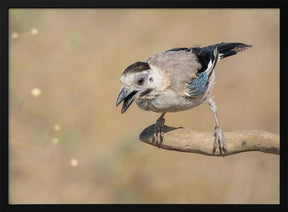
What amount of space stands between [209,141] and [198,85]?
33 centimetres

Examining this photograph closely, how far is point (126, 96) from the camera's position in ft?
7.77

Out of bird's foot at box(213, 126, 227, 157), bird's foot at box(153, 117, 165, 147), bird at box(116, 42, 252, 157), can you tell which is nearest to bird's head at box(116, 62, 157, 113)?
bird at box(116, 42, 252, 157)

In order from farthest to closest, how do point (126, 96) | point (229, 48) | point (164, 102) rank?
point (229, 48) → point (164, 102) → point (126, 96)

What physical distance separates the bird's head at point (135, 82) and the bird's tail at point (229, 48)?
1.84ft

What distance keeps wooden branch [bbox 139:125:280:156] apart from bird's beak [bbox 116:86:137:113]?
0.38 metres

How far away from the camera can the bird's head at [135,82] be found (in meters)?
2.36

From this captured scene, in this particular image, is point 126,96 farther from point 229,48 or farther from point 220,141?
point 229,48

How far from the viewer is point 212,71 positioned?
280cm

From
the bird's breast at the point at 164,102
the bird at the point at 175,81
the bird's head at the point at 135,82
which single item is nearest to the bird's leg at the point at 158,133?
the bird at the point at 175,81

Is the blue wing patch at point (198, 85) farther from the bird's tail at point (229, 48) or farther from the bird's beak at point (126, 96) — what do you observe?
the bird's beak at point (126, 96)

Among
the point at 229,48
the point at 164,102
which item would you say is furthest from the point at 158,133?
the point at 229,48

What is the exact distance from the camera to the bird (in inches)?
94.3
